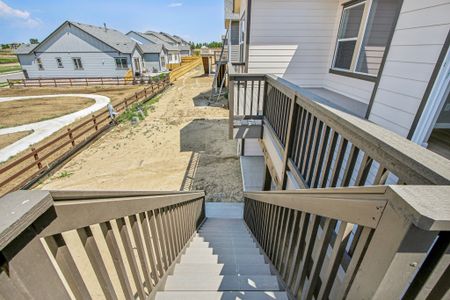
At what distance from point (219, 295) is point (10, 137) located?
1119cm

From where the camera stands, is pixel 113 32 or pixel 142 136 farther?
pixel 113 32

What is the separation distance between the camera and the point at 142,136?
9.13m

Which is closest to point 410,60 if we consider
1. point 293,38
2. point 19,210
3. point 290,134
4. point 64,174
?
point 290,134

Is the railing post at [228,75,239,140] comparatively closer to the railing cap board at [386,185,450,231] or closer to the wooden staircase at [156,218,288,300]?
the wooden staircase at [156,218,288,300]

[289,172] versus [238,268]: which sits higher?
[289,172]

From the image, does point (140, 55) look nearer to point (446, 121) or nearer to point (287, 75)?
point (287, 75)

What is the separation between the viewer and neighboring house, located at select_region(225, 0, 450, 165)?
2.01 meters

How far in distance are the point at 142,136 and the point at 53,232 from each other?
898 centimetres

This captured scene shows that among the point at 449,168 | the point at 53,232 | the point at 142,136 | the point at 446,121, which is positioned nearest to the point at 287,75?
the point at 446,121

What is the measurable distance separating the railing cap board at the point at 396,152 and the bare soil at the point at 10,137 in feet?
36.2

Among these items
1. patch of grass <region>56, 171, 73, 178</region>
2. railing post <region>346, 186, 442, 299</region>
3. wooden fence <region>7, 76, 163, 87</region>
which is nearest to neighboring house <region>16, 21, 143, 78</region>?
wooden fence <region>7, 76, 163, 87</region>

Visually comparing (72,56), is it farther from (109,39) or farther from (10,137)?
(10,137)

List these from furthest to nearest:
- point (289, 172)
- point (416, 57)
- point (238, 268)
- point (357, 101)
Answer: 1. point (357, 101)
2. point (289, 172)
3. point (238, 268)
4. point (416, 57)

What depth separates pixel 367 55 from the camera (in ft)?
13.1
